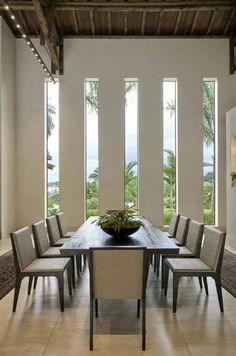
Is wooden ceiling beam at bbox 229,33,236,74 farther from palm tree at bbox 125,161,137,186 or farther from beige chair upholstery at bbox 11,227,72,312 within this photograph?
beige chair upholstery at bbox 11,227,72,312

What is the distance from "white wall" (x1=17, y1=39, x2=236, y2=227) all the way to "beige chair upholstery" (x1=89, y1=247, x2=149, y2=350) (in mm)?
5901

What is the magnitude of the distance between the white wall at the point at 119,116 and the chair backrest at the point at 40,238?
4.18 m

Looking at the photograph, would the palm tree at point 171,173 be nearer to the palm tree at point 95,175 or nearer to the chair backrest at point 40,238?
the palm tree at point 95,175

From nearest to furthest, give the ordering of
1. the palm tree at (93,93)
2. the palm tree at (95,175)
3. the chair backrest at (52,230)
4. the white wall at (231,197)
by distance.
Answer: the chair backrest at (52,230), the white wall at (231,197), the palm tree at (95,175), the palm tree at (93,93)

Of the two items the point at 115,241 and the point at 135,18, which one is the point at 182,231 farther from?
the point at 135,18

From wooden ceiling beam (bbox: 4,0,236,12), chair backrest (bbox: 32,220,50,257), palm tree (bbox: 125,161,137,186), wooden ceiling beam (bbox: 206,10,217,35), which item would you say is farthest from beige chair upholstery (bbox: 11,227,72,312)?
wooden ceiling beam (bbox: 206,10,217,35)

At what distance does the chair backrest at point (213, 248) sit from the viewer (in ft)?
11.0

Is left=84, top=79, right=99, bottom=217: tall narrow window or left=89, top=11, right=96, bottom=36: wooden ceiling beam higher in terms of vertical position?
left=89, top=11, right=96, bottom=36: wooden ceiling beam

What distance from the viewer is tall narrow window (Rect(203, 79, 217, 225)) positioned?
8766mm

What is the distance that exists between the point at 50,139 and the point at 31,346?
22.0 feet

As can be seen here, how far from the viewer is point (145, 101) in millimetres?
8695

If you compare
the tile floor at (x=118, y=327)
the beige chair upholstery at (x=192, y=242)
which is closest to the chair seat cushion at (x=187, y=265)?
the beige chair upholstery at (x=192, y=242)

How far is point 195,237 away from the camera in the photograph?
4.07 metres

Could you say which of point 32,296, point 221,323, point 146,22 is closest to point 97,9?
point 146,22
